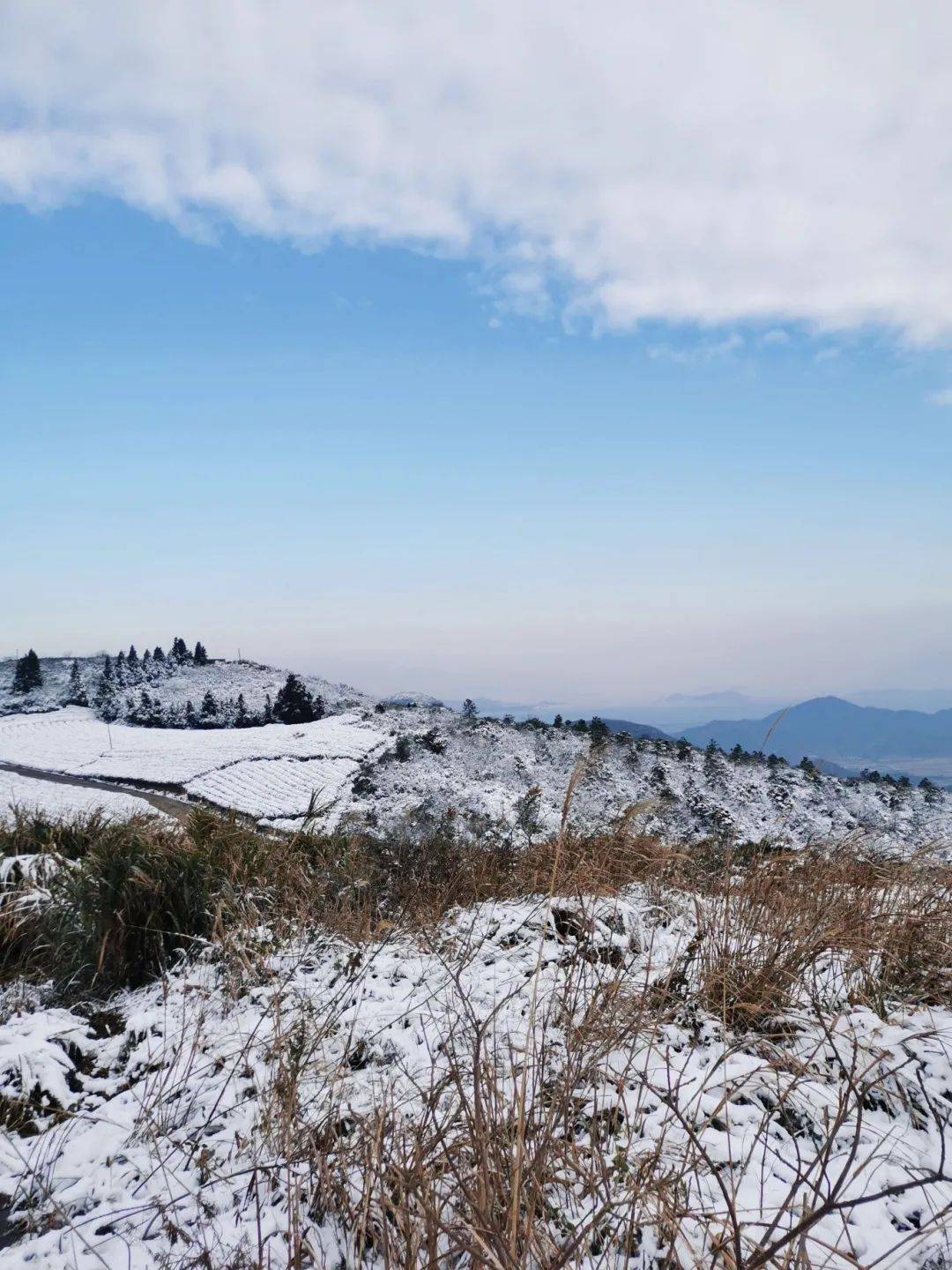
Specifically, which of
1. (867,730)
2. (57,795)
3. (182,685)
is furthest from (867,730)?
(57,795)

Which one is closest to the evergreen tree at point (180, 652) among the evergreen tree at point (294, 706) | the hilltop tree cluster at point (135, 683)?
the hilltop tree cluster at point (135, 683)

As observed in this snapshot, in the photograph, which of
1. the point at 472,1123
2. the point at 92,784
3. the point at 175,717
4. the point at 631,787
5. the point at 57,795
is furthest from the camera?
the point at 175,717

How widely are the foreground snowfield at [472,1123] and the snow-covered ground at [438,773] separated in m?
8.33

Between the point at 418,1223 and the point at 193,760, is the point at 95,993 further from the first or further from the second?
the point at 193,760

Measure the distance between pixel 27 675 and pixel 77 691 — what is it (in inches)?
143

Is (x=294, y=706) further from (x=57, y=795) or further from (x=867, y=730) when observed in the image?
(x=867, y=730)

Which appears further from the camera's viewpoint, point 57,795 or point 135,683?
point 135,683

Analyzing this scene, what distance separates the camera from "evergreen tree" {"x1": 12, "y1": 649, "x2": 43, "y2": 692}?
44.9 metres

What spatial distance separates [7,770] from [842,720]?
14064cm

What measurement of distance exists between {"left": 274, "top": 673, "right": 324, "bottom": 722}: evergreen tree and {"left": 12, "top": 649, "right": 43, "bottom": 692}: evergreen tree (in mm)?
17414

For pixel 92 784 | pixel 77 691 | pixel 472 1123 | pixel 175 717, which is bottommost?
pixel 92 784

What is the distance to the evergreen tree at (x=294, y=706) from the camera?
129 ft

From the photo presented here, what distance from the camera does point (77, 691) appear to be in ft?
148

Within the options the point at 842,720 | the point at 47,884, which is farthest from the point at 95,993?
the point at 842,720
